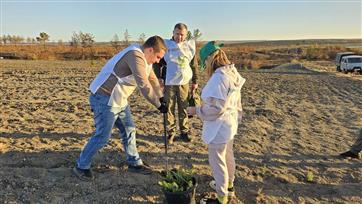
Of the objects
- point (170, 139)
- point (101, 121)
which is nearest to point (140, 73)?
point (101, 121)

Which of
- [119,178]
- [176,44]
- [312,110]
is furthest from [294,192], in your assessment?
[312,110]

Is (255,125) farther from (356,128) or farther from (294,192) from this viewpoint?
(294,192)

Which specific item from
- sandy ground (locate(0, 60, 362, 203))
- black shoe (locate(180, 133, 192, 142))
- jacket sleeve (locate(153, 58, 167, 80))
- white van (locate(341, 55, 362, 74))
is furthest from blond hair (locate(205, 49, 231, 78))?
white van (locate(341, 55, 362, 74))

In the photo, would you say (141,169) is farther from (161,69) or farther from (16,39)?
(16,39)

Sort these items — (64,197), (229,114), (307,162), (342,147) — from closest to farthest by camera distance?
(229,114), (64,197), (307,162), (342,147)

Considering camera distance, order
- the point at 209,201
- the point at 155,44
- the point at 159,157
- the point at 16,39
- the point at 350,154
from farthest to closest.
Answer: the point at 16,39
the point at 350,154
the point at 159,157
the point at 155,44
the point at 209,201

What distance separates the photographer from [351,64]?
89.6 feet

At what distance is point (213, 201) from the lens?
14.3 ft

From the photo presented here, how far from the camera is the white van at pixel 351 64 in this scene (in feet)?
89.1

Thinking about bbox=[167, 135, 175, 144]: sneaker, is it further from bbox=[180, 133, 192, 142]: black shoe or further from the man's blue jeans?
the man's blue jeans

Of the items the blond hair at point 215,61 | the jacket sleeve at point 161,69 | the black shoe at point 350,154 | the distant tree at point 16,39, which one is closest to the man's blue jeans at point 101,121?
the blond hair at point 215,61

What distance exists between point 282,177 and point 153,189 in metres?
1.79

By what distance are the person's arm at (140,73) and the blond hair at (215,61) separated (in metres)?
0.72

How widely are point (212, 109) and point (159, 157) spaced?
2.10 metres
